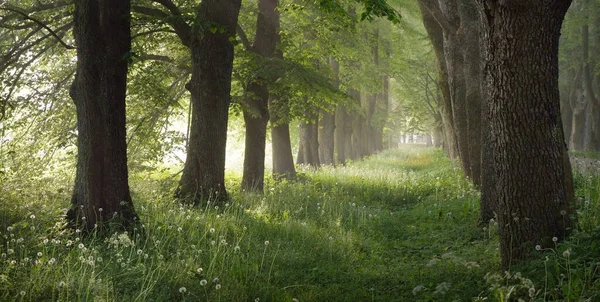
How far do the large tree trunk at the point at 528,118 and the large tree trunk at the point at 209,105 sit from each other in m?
6.15

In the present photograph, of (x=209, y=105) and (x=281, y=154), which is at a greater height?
(x=209, y=105)

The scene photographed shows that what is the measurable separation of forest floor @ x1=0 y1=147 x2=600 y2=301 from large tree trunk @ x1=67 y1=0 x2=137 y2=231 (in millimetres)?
489

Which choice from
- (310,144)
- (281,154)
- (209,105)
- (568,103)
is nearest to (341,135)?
(310,144)

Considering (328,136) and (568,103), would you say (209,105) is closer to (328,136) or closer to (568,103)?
(328,136)

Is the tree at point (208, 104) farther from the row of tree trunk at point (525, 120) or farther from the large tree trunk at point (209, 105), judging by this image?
the row of tree trunk at point (525, 120)

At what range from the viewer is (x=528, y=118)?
5.10 meters

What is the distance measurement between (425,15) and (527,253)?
38.2ft

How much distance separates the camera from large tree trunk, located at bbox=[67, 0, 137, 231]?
23.3 ft

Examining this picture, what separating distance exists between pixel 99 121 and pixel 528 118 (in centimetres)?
571

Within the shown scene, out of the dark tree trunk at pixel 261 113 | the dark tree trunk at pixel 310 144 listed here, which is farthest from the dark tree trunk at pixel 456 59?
the dark tree trunk at pixel 310 144

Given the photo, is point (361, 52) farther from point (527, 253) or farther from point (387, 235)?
point (527, 253)

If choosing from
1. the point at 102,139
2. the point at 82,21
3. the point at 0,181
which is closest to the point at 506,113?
the point at 102,139

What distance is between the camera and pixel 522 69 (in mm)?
5059

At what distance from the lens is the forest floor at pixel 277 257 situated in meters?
4.47
